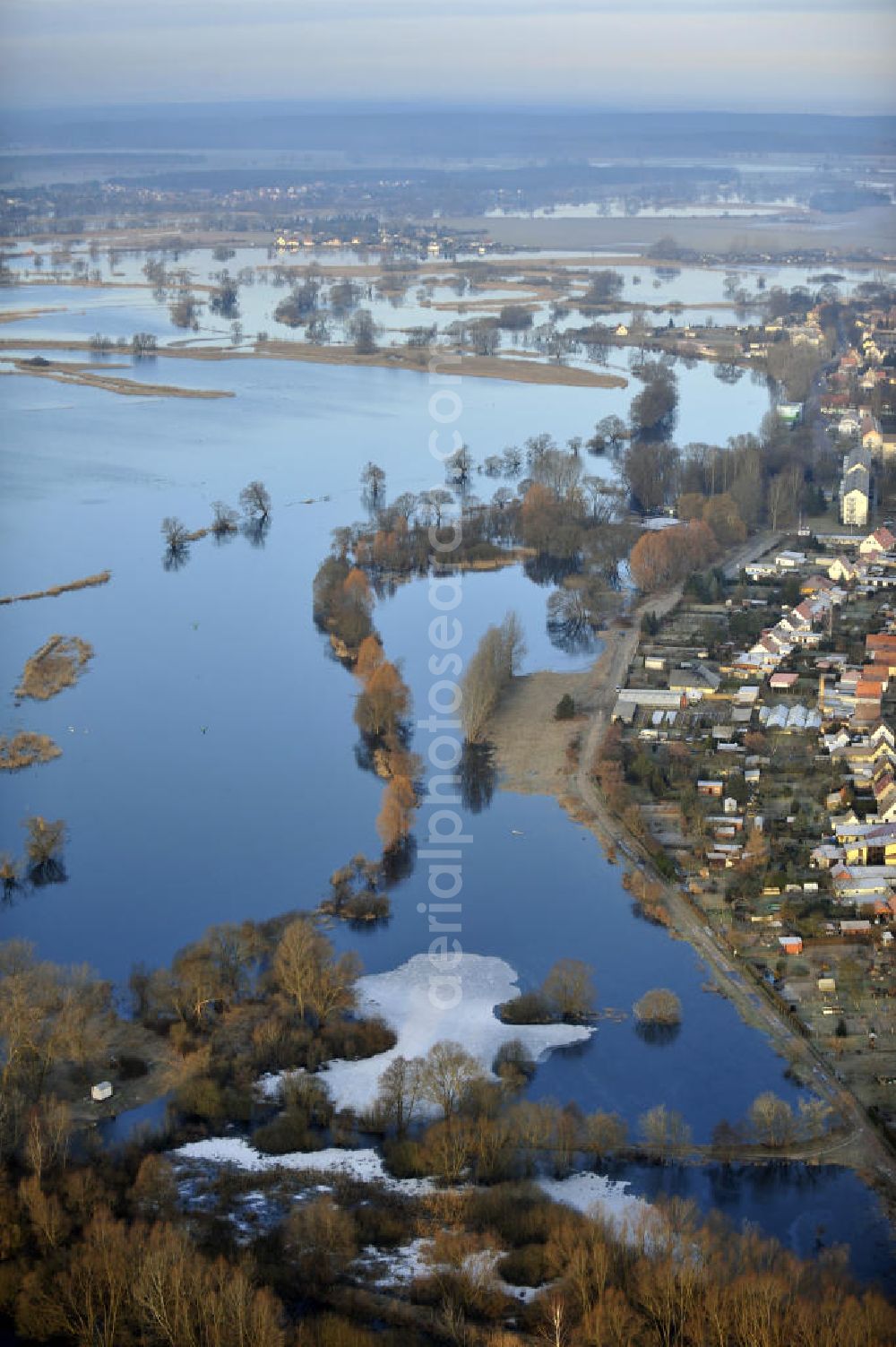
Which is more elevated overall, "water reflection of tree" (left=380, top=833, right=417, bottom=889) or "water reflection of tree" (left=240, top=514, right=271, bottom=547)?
"water reflection of tree" (left=240, top=514, right=271, bottom=547)

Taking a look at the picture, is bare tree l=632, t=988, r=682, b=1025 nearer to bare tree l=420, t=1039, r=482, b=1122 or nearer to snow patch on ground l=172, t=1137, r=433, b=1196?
bare tree l=420, t=1039, r=482, b=1122

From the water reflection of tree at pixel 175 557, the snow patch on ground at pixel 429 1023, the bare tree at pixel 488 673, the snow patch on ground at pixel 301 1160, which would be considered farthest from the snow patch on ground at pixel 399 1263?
the water reflection of tree at pixel 175 557

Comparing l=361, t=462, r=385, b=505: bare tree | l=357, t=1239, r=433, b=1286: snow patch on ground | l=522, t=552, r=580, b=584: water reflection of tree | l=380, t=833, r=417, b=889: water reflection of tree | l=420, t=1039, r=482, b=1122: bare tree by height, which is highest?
l=361, t=462, r=385, b=505: bare tree

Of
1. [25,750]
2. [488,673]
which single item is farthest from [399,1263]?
[488,673]

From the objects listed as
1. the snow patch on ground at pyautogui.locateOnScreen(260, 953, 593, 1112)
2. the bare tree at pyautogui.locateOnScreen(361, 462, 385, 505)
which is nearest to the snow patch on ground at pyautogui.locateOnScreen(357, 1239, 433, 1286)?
the snow patch on ground at pyautogui.locateOnScreen(260, 953, 593, 1112)

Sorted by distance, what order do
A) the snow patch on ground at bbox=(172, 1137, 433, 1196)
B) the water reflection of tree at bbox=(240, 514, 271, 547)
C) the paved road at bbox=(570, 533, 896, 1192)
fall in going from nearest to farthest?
the snow patch on ground at bbox=(172, 1137, 433, 1196)
the paved road at bbox=(570, 533, 896, 1192)
the water reflection of tree at bbox=(240, 514, 271, 547)

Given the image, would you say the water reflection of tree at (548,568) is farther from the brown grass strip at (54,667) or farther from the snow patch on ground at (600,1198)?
the snow patch on ground at (600,1198)

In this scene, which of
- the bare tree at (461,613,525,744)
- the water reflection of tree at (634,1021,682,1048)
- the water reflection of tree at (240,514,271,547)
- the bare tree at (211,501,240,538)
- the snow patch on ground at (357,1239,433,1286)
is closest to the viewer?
the snow patch on ground at (357,1239,433,1286)

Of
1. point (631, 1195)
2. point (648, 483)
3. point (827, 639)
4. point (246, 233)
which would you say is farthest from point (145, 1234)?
point (246, 233)
